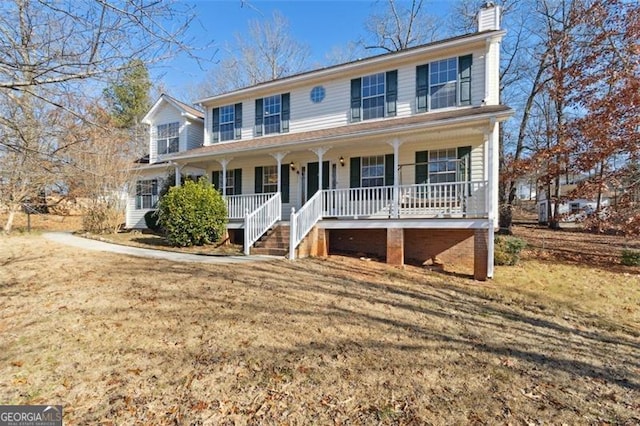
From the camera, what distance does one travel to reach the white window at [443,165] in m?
11.2

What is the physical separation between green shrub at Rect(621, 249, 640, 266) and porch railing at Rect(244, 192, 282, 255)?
1146 cm

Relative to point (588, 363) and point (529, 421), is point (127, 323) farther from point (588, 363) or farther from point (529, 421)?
point (588, 363)

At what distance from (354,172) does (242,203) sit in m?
4.43

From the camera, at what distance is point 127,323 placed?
16.1 ft

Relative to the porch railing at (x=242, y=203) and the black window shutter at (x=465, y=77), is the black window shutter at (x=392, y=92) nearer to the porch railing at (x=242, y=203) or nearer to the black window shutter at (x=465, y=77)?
the black window shutter at (x=465, y=77)

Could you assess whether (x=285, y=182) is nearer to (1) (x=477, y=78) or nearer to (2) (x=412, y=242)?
(2) (x=412, y=242)

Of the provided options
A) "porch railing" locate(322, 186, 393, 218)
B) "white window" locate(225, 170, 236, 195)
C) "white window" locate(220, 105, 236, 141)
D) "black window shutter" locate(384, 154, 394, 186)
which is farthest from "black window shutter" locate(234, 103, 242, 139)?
"black window shutter" locate(384, 154, 394, 186)

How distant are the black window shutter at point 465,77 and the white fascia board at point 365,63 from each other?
0.50 m

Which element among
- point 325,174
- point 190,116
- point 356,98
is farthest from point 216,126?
point 356,98

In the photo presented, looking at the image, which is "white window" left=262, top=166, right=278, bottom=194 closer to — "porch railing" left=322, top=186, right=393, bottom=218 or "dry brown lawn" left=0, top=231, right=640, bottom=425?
"porch railing" left=322, top=186, right=393, bottom=218

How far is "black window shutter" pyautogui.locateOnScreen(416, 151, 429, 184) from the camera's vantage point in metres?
11.6

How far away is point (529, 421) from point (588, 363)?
2.10 metres

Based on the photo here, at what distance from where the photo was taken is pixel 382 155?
12.5m

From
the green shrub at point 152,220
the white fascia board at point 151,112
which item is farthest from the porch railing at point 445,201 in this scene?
the white fascia board at point 151,112
